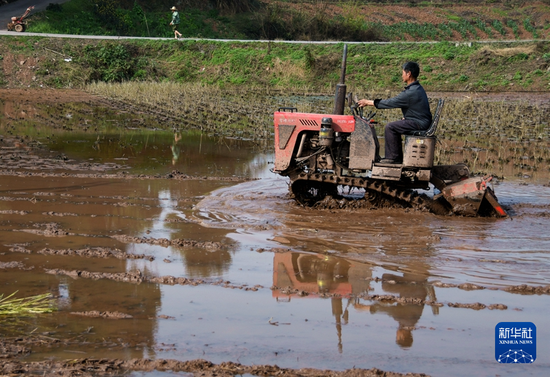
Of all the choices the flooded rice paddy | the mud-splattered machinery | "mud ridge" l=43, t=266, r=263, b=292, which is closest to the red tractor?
the flooded rice paddy

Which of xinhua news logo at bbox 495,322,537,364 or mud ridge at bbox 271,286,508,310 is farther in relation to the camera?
mud ridge at bbox 271,286,508,310

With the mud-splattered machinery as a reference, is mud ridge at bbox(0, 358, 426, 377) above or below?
below

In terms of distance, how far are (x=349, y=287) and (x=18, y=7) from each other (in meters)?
33.8

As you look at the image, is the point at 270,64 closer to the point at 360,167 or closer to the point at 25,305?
the point at 360,167

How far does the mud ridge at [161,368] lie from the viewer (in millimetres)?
4066

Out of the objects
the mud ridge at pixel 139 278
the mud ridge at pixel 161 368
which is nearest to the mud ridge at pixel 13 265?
the mud ridge at pixel 139 278

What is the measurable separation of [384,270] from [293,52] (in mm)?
23615

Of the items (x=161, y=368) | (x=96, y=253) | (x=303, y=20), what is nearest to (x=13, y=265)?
(x=96, y=253)

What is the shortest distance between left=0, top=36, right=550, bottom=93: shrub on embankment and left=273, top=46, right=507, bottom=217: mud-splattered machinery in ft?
52.9

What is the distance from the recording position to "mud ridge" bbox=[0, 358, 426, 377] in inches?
160

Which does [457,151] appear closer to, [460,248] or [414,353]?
[460,248]

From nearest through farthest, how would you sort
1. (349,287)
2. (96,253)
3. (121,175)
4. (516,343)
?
(516,343), (349,287), (96,253), (121,175)

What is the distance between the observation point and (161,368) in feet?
13.7

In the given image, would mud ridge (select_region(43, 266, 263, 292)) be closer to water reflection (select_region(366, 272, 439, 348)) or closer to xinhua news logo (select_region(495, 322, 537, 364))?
water reflection (select_region(366, 272, 439, 348))
